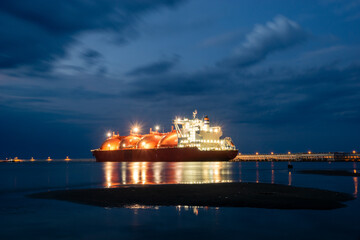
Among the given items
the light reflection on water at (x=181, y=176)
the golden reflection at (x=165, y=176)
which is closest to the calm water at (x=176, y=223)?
the light reflection on water at (x=181, y=176)

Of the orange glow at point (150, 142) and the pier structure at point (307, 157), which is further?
the pier structure at point (307, 157)

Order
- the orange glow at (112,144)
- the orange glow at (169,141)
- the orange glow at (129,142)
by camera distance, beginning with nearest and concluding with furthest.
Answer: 1. the orange glow at (169,141)
2. the orange glow at (129,142)
3. the orange glow at (112,144)

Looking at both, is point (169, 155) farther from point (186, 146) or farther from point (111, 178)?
point (111, 178)

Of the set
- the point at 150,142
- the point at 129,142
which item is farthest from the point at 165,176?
the point at 129,142

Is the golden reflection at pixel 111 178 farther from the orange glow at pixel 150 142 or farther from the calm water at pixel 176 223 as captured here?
the orange glow at pixel 150 142

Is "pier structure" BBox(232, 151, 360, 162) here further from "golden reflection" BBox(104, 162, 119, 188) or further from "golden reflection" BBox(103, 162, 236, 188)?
"golden reflection" BBox(104, 162, 119, 188)

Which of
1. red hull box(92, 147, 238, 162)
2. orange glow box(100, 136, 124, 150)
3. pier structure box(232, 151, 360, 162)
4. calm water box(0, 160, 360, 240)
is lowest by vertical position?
pier structure box(232, 151, 360, 162)

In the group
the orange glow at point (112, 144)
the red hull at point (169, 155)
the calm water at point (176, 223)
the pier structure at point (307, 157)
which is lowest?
the pier structure at point (307, 157)

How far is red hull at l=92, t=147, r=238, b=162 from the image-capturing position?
97062mm

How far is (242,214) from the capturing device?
14.2m

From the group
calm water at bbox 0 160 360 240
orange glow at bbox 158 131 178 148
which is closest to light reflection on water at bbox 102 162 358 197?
calm water at bbox 0 160 360 240

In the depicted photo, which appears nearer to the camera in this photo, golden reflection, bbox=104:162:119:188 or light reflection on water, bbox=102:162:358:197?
golden reflection, bbox=104:162:119:188

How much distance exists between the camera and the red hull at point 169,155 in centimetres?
9706

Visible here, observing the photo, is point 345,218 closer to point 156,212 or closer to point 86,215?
point 156,212
